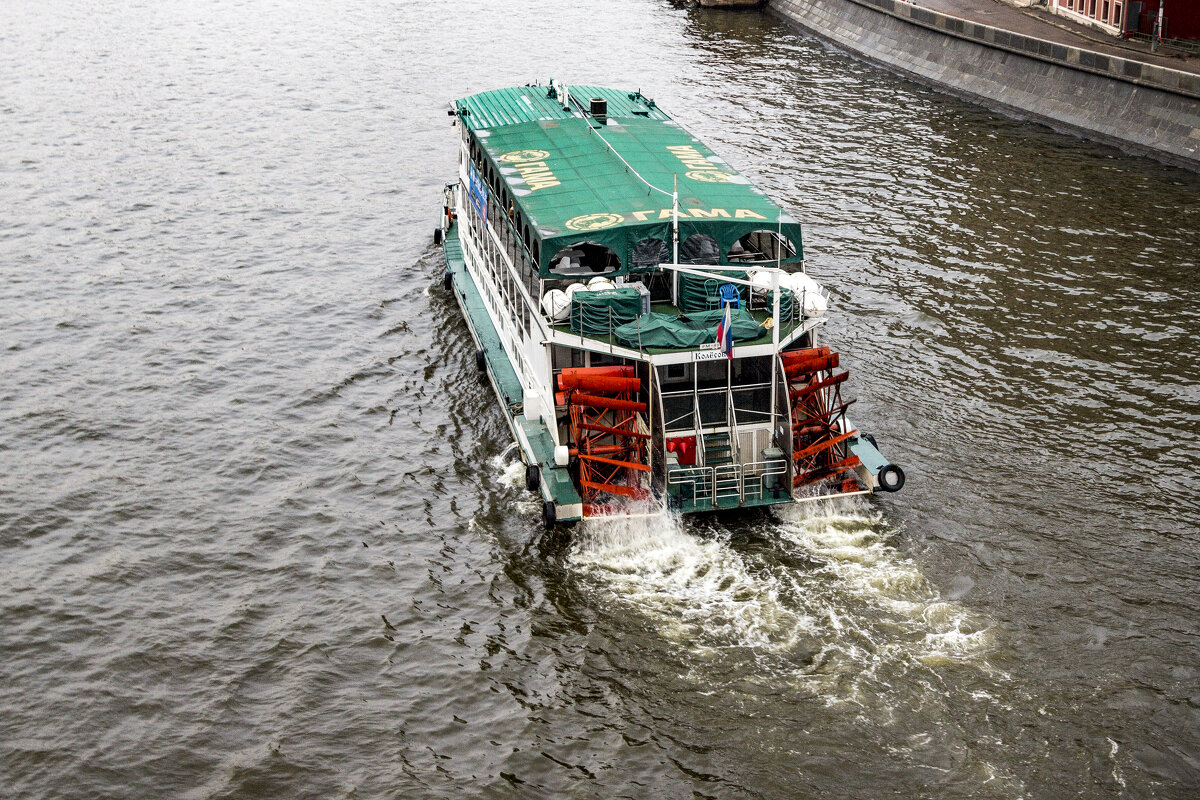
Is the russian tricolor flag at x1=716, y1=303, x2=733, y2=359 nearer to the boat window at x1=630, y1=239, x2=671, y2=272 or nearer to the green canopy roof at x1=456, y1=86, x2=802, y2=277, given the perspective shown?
the boat window at x1=630, y1=239, x2=671, y2=272

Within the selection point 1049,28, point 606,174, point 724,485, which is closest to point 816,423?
point 724,485

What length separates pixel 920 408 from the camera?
3534 centimetres

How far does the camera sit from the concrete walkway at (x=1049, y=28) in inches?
2327

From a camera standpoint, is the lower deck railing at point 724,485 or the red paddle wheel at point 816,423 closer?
the lower deck railing at point 724,485

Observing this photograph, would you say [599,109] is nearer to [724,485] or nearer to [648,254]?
[648,254]

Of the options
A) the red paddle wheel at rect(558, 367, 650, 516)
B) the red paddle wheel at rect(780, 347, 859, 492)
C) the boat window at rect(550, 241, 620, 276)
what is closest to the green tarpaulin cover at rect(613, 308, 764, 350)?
the red paddle wheel at rect(558, 367, 650, 516)

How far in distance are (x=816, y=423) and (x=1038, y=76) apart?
4001 centimetres

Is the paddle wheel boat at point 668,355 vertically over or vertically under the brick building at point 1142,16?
under

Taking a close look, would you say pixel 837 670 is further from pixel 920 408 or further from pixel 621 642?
pixel 920 408

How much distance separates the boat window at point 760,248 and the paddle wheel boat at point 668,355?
0.04 m

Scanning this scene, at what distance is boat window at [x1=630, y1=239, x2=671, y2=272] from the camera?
31.0 m

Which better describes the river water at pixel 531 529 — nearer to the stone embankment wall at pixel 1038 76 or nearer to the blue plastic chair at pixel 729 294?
the stone embankment wall at pixel 1038 76

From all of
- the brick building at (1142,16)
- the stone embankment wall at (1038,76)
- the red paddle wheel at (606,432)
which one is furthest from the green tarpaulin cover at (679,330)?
the brick building at (1142,16)

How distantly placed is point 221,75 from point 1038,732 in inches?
2457
